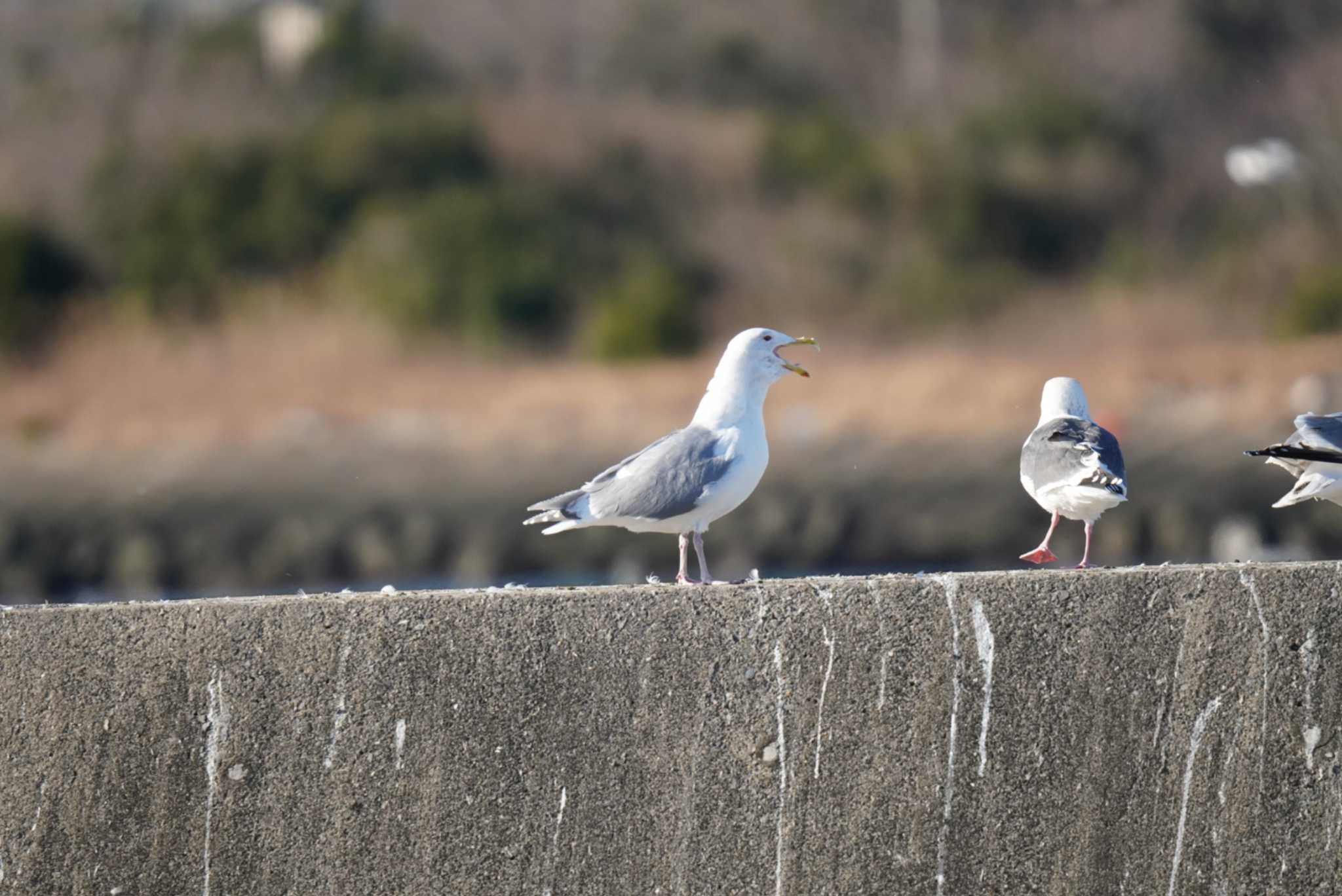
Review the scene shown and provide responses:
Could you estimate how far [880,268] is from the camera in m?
25.1

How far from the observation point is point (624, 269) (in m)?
25.1

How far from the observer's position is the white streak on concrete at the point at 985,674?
3711 millimetres

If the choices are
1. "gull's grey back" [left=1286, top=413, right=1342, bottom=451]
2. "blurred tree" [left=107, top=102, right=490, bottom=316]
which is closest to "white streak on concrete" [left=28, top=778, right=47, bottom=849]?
"gull's grey back" [left=1286, top=413, right=1342, bottom=451]

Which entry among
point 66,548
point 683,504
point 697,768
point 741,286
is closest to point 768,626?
point 697,768

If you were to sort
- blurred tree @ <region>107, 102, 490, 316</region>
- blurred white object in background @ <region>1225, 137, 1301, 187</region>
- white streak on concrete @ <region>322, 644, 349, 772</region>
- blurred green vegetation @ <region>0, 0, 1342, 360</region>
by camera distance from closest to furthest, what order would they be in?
white streak on concrete @ <region>322, 644, 349, 772</region>
blurred white object in background @ <region>1225, 137, 1301, 187</region>
blurred green vegetation @ <region>0, 0, 1342, 360</region>
blurred tree @ <region>107, 102, 490, 316</region>

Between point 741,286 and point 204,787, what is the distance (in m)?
21.3

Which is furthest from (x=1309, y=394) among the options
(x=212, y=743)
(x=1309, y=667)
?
(x=212, y=743)

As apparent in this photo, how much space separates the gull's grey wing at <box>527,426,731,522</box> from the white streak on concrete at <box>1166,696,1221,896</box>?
4.54 ft

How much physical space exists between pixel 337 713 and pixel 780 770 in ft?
3.14

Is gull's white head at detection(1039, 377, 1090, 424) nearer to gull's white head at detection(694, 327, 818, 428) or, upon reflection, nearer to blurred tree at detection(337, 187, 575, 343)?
gull's white head at detection(694, 327, 818, 428)

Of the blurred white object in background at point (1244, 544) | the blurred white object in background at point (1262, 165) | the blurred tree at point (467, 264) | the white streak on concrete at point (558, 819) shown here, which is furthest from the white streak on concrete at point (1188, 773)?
the blurred tree at point (467, 264)

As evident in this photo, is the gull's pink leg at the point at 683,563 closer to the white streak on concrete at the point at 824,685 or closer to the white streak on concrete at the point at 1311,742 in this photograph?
the white streak on concrete at the point at 824,685

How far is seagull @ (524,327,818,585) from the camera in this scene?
4.52m

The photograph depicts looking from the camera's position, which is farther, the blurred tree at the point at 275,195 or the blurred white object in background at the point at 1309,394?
the blurred tree at the point at 275,195
